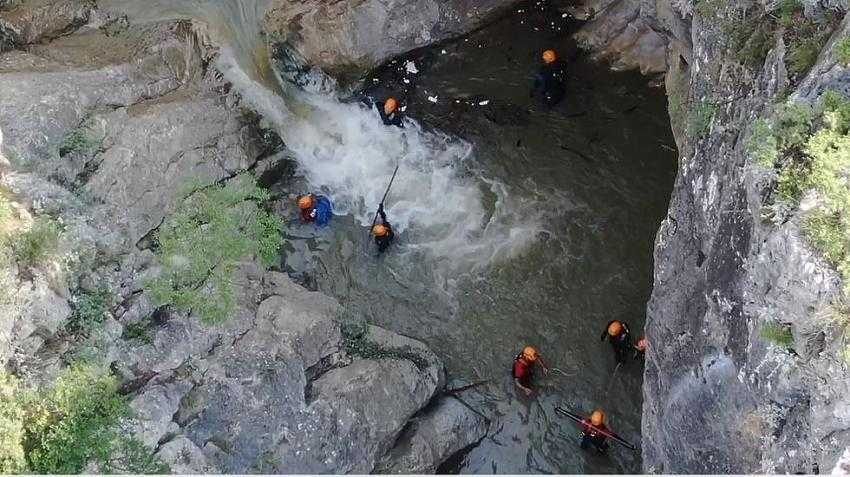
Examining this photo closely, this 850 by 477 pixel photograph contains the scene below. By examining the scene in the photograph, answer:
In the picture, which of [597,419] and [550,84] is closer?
[597,419]

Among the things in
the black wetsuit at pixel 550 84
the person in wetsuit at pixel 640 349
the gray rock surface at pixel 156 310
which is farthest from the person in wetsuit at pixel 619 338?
the black wetsuit at pixel 550 84

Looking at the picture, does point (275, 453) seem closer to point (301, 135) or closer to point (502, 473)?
point (502, 473)

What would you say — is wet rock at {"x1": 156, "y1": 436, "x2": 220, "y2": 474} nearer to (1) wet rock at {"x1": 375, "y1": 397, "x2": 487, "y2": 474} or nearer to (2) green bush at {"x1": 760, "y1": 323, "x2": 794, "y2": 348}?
(1) wet rock at {"x1": 375, "y1": 397, "x2": 487, "y2": 474}

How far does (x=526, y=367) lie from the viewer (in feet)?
37.2

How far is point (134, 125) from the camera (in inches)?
467

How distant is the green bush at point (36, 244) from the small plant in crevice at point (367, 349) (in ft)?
14.4

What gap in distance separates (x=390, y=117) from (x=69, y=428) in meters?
8.75

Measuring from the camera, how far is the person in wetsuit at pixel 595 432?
10805 millimetres

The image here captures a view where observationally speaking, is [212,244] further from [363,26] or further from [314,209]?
[363,26]

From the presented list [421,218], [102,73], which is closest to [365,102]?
[421,218]

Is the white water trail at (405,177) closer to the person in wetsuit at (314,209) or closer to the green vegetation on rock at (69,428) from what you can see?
the person in wetsuit at (314,209)

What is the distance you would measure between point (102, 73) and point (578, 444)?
33.1 ft

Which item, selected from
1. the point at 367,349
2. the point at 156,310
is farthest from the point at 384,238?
the point at 156,310

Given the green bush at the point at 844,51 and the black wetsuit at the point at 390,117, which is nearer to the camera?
the green bush at the point at 844,51
